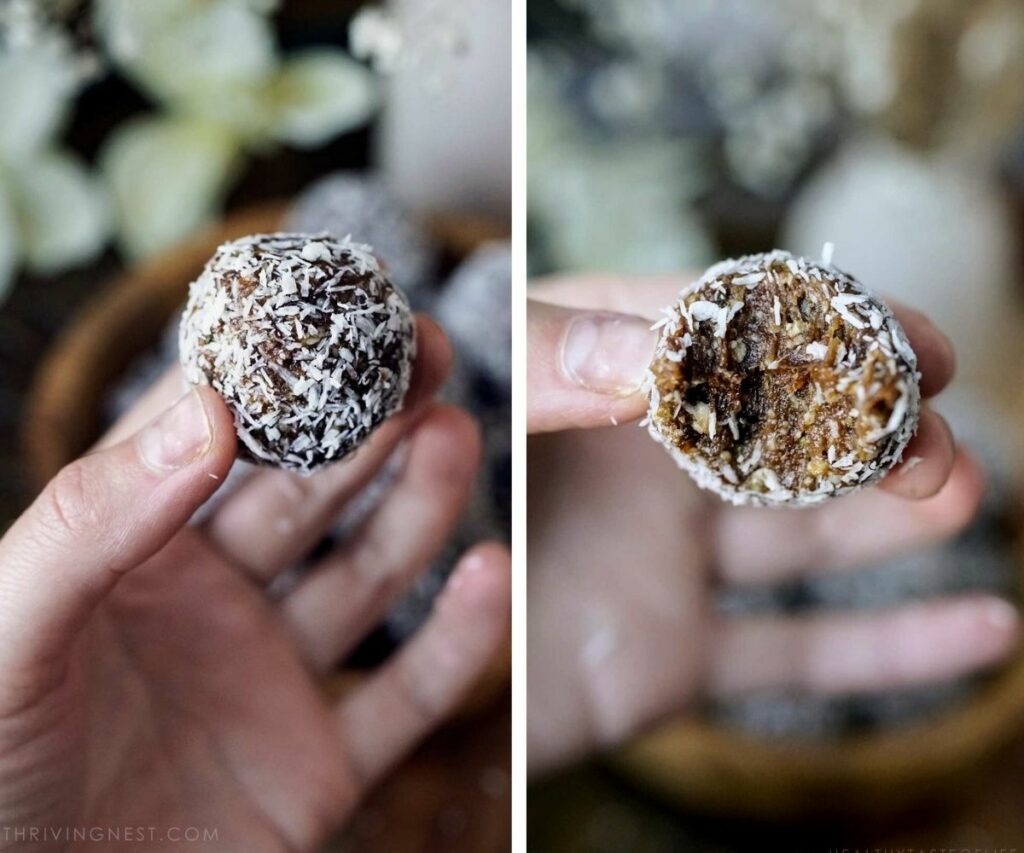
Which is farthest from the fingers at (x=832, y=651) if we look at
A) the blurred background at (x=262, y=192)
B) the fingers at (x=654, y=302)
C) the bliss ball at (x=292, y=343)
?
the bliss ball at (x=292, y=343)

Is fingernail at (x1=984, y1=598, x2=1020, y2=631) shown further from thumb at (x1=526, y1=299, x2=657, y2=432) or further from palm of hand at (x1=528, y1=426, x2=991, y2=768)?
thumb at (x1=526, y1=299, x2=657, y2=432)

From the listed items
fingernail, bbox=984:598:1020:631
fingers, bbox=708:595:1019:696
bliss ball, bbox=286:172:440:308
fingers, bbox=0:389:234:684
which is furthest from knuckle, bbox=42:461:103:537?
fingernail, bbox=984:598:1020:631

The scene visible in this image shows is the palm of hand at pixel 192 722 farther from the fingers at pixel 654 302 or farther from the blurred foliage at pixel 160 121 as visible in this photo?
the blurred foliage at pixel 160 121

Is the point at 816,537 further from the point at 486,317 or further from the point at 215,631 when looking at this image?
the point at 215,631

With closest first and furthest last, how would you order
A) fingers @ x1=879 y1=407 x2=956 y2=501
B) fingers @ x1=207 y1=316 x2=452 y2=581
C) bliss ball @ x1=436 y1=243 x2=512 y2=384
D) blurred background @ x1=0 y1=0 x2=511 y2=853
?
fingers @ x1=879 y1=407 x2=956 y2=501, fingers @ x1=207 y1=316 x2=452 y2=581, blurred background @ x1=0 y1=0 x2=511 y2=853, bliss ball @ x1=436 y1=243 x2=512 y2=384

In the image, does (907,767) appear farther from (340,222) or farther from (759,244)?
(340,222)

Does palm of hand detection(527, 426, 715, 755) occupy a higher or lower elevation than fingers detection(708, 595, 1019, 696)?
higher

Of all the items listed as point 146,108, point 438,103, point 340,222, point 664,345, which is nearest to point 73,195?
point 146,108
